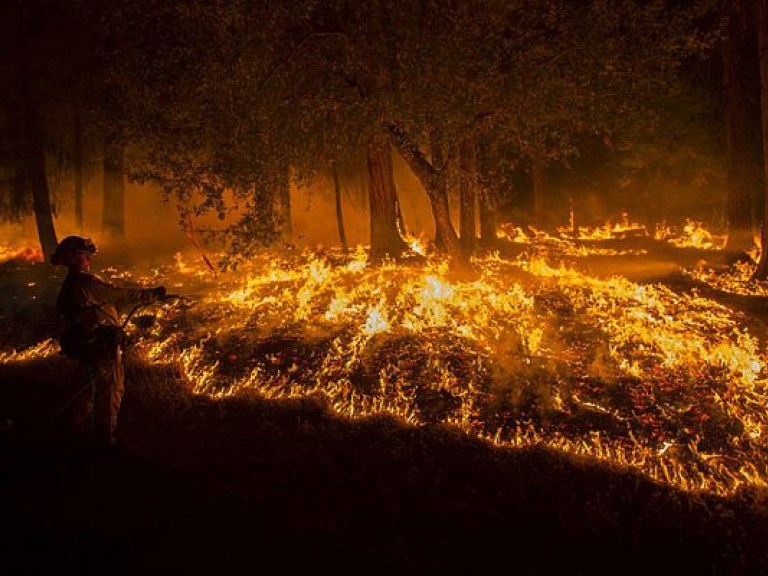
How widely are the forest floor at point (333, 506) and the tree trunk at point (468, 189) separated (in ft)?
21.4

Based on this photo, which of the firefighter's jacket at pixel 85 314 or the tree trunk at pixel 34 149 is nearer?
the firefighter's jacket at pixel 85 314

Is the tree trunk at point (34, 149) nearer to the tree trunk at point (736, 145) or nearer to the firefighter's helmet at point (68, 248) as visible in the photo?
the firefighter's helmet at point (68, 248)

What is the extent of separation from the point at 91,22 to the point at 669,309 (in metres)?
18.2

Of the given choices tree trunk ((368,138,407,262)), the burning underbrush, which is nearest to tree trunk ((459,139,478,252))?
A: the burning underbrush

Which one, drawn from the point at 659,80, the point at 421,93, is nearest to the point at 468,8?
the point at 421,93

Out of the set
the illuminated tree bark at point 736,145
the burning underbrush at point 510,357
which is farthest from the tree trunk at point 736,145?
the burning underbrush at point 510,357

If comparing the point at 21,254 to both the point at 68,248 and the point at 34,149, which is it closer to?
the point at 34,149

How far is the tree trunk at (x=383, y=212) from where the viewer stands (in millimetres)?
17844

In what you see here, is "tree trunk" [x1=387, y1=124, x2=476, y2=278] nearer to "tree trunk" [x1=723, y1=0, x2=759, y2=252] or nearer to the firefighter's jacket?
the firefighter's jacket

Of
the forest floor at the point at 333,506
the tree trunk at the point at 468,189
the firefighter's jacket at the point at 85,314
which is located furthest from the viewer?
the tree trunk at the point at 468,189

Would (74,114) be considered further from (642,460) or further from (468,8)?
(642,460)

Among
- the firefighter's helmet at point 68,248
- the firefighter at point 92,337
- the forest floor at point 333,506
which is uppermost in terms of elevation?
the firefighter's helmet at point 68,248

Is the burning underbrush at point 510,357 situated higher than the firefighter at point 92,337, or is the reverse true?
the firefighter at point 92,337

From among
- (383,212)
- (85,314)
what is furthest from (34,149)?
(85,314)
